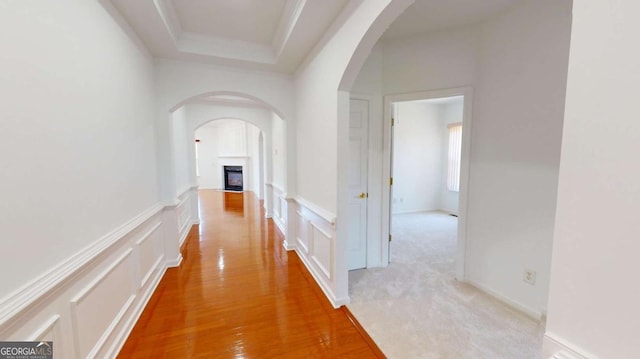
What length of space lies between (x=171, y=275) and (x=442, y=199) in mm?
6408

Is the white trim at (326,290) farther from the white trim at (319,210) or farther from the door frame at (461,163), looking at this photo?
the door frame at (461,163)

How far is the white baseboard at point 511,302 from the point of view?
7.38 ft

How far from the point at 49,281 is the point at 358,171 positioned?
2616 mm

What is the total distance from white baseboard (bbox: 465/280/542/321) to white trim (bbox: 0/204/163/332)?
348 centimetres

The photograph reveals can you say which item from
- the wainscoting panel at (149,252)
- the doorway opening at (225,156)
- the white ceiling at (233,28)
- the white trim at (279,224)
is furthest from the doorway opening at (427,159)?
the doorway opening at (225,156)

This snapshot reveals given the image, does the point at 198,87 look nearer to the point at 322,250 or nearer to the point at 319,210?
the point at 319,210

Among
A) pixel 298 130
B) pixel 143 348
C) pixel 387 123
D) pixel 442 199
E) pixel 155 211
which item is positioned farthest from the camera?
pixel 442 199

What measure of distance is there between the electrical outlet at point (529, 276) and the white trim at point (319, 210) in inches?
74.0

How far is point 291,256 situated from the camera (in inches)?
144

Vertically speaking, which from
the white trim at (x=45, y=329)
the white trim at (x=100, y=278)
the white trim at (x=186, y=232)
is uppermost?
the white trim at (x=100, y=278)

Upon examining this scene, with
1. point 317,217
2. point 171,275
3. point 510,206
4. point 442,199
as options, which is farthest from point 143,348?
point 442,199

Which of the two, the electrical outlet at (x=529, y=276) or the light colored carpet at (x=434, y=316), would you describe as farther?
the electrical outlet at (x=529, y=276)

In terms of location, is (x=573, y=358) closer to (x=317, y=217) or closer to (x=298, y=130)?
(x=317, y=217)

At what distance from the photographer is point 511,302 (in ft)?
7.97
